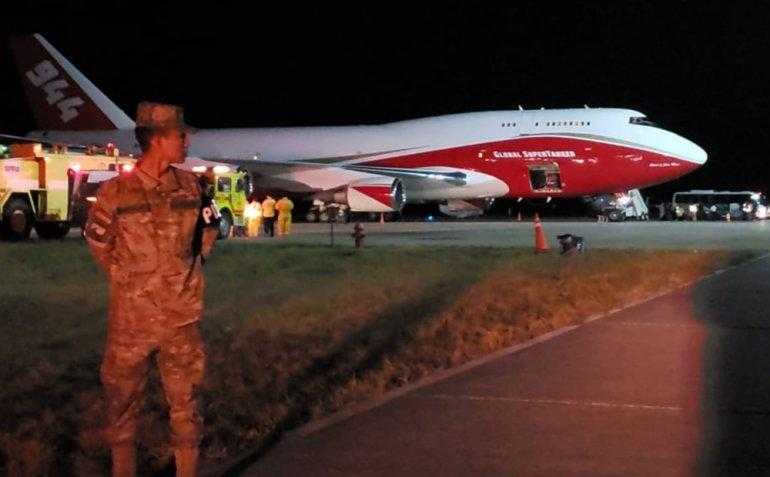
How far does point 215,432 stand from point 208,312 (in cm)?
587

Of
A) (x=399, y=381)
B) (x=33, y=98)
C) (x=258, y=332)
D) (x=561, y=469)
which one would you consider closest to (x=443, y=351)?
(x=399, y=381)

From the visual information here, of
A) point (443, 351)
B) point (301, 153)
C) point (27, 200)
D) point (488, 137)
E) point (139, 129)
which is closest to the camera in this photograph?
point (139, 129)

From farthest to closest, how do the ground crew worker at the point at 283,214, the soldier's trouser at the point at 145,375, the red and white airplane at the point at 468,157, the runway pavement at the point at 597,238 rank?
the red and white airplane at the point at 468,157 → the ground crew worker at the point at 283,214 → the runway pavement at the point at 597,238 → the soldier's trouser at the point at 145,375

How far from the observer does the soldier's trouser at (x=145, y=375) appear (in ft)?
15.6

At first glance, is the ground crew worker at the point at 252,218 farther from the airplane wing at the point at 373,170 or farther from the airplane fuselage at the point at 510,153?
the airplane wing at the point at 373,170

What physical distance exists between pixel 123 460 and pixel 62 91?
4305 centimetres

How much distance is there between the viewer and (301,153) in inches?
1633

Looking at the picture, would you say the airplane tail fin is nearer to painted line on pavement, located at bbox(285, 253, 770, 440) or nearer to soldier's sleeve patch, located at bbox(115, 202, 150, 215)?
painted line on pavement, located at bbox(285, 253, 770, 440)

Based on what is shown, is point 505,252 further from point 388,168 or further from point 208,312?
point 388,168

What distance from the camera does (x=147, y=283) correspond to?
469 centimetres

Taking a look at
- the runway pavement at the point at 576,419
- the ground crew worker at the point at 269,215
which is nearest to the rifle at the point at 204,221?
the runway pavement at the point at 576,419

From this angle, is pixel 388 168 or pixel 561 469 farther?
pixel 388 168

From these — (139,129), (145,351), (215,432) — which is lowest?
(215,432)

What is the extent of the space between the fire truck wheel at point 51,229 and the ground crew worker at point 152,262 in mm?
19241
